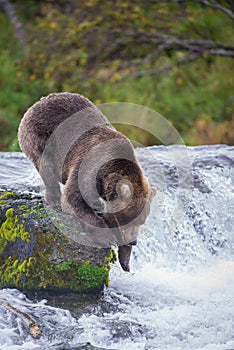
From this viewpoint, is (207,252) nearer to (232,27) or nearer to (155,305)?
(155,305)

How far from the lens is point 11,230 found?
6.11m

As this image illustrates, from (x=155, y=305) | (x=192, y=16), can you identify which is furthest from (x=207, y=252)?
(x=192, y=16)

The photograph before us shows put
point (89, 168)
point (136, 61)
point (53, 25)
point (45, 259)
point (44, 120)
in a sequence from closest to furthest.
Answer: point (45, 259) < point (89, 168) < point (44, 120) < point (53, 25) < point (136, 61)

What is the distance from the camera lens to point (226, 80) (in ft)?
47.7

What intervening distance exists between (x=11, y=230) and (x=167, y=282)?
1495 mm

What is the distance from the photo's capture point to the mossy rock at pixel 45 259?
19.4ft

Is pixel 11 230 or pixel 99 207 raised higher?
pixel 99 207

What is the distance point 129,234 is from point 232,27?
976 centimetres

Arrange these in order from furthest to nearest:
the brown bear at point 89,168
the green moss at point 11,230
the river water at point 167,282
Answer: the green moss at point 11,230 → the brown bear at point 89,168 → the river water at point 167,282

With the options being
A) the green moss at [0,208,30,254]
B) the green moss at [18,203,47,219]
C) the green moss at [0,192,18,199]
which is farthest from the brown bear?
the green moss at [0,208,30,254]

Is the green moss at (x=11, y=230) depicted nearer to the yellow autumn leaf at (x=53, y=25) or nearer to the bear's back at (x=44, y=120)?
the bear's back at (x=44, y=120)

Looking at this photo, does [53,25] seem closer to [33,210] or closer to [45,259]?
[33,210]

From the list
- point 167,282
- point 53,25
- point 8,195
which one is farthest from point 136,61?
point 167,282

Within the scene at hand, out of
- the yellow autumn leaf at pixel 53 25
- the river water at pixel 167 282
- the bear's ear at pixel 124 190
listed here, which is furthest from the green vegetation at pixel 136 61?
the bear's ear at pixel 124 190
